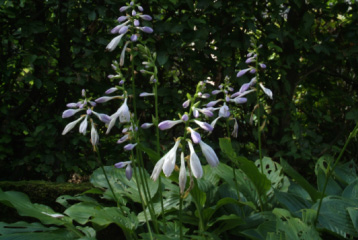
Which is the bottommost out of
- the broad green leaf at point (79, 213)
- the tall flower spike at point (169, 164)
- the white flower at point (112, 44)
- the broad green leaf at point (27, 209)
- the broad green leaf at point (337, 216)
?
the broad green leaf at point (337, 216)

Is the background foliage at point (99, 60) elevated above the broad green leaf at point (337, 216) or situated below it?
above

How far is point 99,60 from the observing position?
3.43m

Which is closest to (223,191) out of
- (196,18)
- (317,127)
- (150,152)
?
(150,152)

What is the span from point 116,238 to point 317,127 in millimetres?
2885

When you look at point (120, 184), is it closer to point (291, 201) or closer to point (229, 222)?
point (229, 222)

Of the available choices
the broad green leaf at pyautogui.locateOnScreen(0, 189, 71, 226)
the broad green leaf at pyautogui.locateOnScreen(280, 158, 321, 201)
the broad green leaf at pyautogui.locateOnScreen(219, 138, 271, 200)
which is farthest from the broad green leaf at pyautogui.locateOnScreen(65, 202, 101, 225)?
the broad green leaf at pyautogui.locateOnScreen(280, 158, 321, 201)

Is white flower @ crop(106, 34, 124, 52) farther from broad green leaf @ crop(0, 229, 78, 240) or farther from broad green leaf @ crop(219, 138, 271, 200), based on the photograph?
broad green leaf @ crop(0, 229, 78, 240)

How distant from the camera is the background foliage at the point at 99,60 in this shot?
3.34 meters

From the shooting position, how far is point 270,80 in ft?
12.2

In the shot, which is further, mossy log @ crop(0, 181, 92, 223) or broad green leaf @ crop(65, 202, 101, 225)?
mossy log @ crop(0, 181, 92, 223)

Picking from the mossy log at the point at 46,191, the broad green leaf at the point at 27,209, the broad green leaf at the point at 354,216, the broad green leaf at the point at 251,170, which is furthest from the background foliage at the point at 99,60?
the broad green leaf at the point at 354,216

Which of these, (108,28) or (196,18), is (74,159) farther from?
(196,18)

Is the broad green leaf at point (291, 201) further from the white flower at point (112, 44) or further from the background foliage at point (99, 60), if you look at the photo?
the background foliage at point (99, 60)

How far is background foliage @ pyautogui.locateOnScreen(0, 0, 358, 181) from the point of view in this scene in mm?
3344
